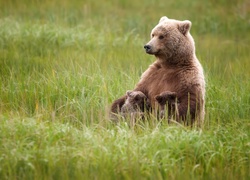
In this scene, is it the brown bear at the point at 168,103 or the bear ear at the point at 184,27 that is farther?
the bear ear at the point at 184,27

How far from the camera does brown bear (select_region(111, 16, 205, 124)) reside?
5398mm

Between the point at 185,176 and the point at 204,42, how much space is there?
7.83 metres

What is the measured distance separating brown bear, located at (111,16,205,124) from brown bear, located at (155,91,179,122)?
54 millimetres

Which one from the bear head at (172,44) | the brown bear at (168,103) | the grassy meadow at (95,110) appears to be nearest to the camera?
the grassy meadow at (95,110)

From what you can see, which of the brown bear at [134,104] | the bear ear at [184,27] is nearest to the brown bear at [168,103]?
the brown bear at [134,104]

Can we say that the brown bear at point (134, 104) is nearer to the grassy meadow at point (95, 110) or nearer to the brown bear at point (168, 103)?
the grassy meadow at point (95, 110)

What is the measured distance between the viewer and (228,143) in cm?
508

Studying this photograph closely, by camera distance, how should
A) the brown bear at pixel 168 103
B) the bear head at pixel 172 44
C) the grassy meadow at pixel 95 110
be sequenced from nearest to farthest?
the grassy meadow at pixel 95 110, the brown bear at pixel 168 103, the bear head at pixel 172 44

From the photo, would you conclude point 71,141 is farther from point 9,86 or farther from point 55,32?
point 55,32

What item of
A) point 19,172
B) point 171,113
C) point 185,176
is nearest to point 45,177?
point 19,172

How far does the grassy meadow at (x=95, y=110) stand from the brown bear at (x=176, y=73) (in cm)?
26

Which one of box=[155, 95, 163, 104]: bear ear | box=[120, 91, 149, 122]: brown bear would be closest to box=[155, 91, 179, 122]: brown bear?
box=[155, 95, 163, 104]: bear ear

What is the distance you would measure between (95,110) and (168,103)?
1199 millimetres

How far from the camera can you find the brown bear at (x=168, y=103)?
212 inches
